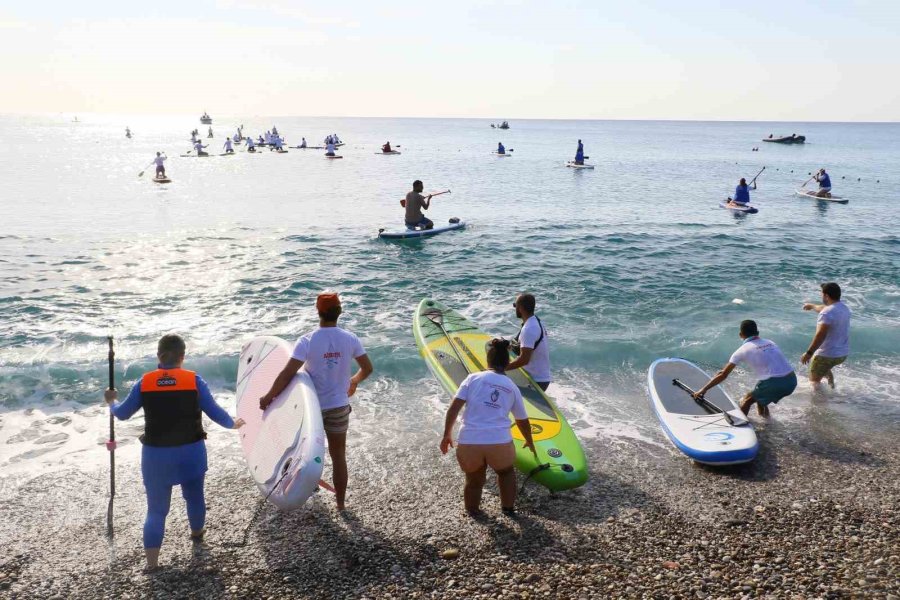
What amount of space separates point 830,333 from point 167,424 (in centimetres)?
957

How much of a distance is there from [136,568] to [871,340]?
14181 millimetres

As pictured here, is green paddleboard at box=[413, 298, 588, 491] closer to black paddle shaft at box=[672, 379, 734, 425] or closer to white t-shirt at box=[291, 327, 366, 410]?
white t-shirt at box=[291, 327, 366, 410]

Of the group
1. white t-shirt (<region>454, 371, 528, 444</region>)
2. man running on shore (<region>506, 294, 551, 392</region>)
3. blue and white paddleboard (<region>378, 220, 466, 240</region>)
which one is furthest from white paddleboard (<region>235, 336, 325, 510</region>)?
blue and white paddleboard (<region>378, 220, 466, 240</region>)

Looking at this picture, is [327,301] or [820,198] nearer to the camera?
[327,301]

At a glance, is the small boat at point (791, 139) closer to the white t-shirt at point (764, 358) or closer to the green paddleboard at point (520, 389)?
the white t-shirt at point (764, 358)

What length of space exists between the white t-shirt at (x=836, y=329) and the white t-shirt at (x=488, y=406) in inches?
255

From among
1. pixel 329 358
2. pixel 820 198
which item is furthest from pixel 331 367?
pixel 820 198

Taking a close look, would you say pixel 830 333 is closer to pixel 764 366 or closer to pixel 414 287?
pixel 764 366

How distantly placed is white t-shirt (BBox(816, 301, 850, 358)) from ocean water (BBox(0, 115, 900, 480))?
83cm

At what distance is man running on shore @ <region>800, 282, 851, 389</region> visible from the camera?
9.74 m

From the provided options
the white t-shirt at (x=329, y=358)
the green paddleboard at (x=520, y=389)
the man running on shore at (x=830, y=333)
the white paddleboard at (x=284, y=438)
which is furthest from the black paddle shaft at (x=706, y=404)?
the white paddleboard at (x=284, y=438)

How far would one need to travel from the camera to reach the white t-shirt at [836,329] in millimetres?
9750

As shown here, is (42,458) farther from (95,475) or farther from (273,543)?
(273,543)

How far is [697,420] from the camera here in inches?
340
